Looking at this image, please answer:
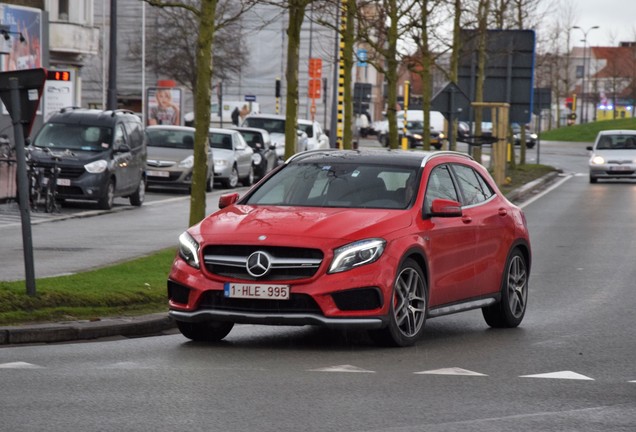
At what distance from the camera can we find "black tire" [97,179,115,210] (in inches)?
1214

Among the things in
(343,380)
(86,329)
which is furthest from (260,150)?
(343,380)

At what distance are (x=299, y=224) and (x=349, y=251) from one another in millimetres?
461

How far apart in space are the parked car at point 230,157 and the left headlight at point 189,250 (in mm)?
30026

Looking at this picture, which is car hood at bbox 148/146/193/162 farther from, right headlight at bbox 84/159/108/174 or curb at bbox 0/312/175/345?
curb at bbox 0/312/175/345

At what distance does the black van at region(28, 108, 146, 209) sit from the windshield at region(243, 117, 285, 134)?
62.3 ft

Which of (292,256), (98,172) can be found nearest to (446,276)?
(292,256)

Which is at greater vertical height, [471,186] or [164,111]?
[471,186]

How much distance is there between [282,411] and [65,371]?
2.08 metres

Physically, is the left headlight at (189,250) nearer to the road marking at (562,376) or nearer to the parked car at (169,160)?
the road marking at (562,376)

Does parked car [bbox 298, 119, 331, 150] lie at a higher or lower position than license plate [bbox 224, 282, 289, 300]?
lower

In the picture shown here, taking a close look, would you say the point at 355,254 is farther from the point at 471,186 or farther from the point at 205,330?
the point at 471,186

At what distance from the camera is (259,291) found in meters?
10.9

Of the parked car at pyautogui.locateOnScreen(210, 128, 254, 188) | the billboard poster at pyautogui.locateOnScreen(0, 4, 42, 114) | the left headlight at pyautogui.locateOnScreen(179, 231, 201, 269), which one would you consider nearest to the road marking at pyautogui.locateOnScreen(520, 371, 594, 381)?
the left headlight at pyautogui.locateOnScreen(179, 231, 201, 269)

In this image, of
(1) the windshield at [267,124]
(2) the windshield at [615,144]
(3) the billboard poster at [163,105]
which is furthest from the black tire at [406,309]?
(3) the billboard poster at [163,105]
